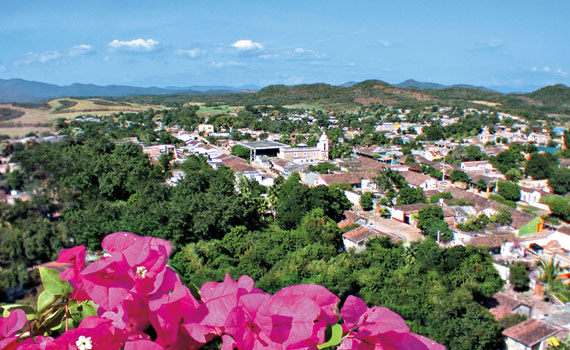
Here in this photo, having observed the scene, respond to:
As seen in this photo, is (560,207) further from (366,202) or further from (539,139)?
(539,139)

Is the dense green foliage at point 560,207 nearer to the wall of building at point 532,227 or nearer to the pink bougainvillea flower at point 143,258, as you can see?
the wall of building at point 532,227

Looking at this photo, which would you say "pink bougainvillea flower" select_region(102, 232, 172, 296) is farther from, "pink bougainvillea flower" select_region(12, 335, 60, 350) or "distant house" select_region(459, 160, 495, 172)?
"distant house" select_region(459, 160, 495, 172)

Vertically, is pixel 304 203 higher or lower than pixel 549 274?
higher

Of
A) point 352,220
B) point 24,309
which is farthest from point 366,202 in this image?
point 24,309

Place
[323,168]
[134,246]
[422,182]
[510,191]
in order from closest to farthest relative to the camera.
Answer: [134,246]
[510,191]
[422,182]
[323,168]

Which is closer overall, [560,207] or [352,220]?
[352,220]

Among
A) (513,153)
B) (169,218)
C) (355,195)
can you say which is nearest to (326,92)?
(513,153)
